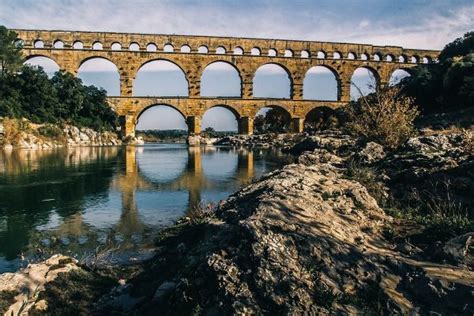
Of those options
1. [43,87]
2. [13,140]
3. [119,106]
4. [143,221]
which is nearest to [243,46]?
[119,106]

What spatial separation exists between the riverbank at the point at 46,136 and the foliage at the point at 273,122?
63.4 feet

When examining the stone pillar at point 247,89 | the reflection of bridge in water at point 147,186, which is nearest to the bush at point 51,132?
the stone pillar at point 247,89

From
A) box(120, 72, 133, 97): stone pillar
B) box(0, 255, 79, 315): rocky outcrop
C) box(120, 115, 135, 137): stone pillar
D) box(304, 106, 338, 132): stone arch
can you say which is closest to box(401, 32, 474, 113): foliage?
box(0, 255, 79, 315): rocky outcrop

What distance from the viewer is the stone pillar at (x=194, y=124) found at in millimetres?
46906

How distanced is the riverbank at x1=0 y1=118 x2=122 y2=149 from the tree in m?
6.54

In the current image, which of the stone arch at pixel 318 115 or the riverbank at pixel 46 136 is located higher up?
the stone arch at pixel 318 115

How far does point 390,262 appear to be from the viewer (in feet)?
10.1

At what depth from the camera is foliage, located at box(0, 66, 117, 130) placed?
35.9 meters

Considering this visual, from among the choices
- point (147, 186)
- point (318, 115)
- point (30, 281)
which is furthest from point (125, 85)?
point (30, 281)

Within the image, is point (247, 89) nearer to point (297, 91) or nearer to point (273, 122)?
point (297, 91)

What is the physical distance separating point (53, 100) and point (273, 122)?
29.1 metres

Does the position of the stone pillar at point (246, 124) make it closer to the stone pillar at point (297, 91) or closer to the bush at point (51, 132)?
the stone pillar at point (297, 91)

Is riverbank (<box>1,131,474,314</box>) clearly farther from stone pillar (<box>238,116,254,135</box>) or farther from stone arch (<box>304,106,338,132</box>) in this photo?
stone arch (<box>304,106,338,132</box>)

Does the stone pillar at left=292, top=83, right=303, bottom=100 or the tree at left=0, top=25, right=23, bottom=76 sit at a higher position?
the tree at left=0, top=25, right=23, bottom=76
